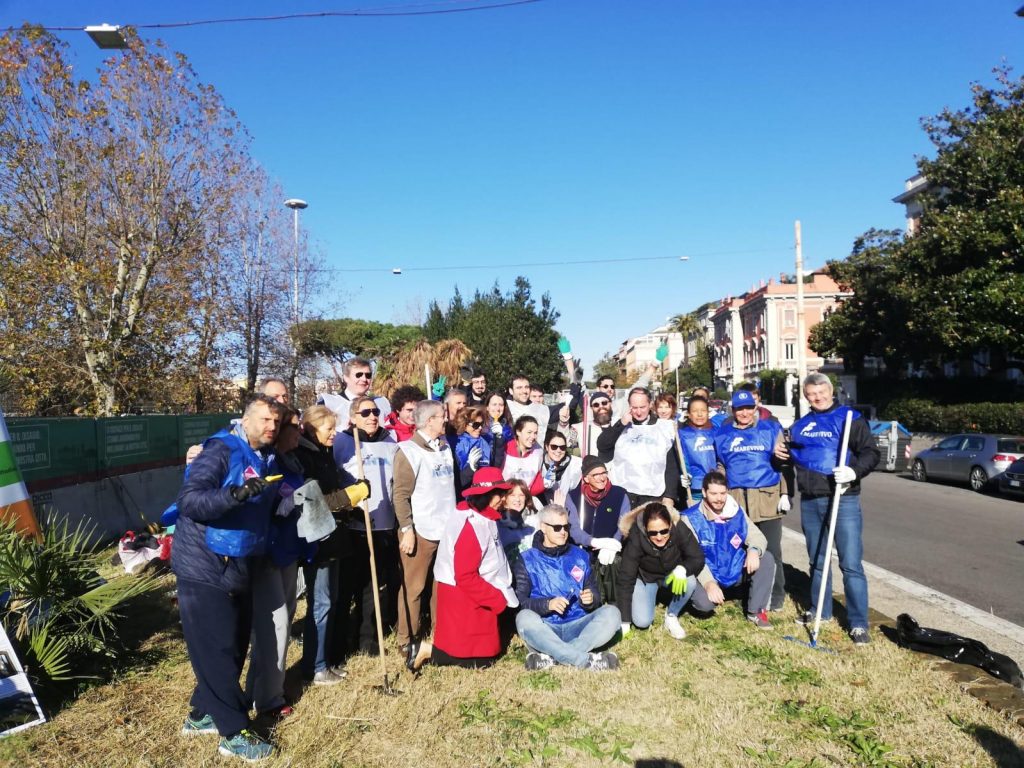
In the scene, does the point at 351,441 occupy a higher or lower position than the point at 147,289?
lower

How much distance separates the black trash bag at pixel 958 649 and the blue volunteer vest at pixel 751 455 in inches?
57.0

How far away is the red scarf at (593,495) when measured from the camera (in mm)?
6275

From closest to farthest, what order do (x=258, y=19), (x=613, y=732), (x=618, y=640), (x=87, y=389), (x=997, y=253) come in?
(x=613, y=732)
(x=618, y=640)
(x=258, y=19)
(x=87, y=389)
(x=997, y=253)

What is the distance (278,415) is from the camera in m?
3.93

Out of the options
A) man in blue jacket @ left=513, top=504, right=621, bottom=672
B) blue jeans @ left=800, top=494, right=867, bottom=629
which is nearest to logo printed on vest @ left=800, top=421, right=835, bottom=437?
blue jeans @ left=800, top=494, right=867, bottom=629

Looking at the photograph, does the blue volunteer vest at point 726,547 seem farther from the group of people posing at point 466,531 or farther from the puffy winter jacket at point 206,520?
the puffy winter jacket at point 206,520

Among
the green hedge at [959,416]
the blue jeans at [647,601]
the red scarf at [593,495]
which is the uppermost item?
the red scarf at [593,495]

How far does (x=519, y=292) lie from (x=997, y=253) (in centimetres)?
1592

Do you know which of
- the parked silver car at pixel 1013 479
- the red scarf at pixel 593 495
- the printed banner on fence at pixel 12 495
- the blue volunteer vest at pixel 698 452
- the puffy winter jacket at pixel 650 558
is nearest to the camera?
the printed banner on fence at pixel 12 495

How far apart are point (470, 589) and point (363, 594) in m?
0.96

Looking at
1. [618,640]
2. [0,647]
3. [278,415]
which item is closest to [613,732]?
[618,640]

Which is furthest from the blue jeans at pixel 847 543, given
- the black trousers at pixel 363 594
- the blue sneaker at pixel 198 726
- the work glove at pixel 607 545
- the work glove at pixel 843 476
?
the blue sneaker at pixel 198 726

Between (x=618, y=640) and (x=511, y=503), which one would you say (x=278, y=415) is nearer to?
(x=511, y=503)

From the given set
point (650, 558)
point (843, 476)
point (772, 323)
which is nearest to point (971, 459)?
point (843, 476)
